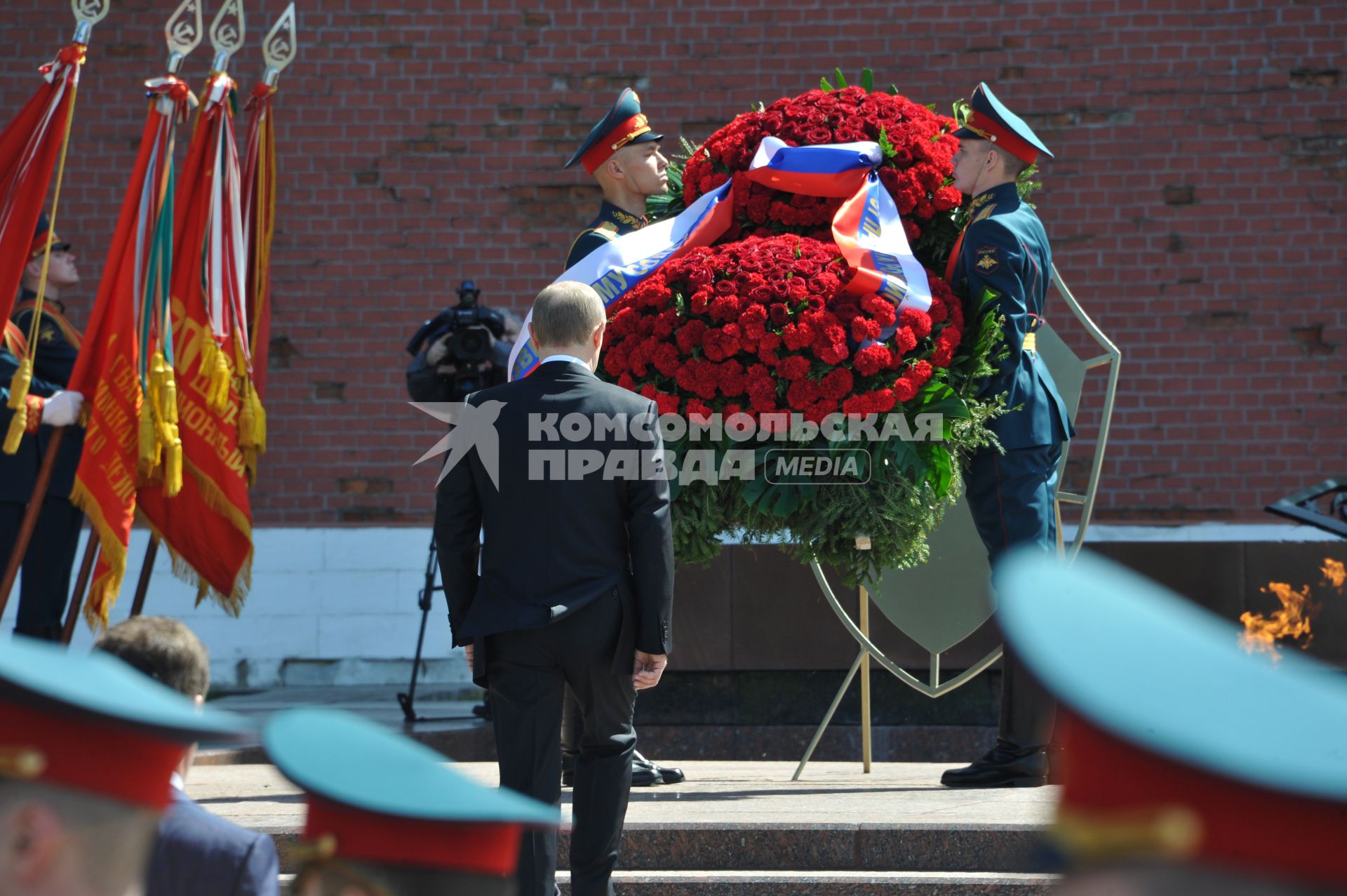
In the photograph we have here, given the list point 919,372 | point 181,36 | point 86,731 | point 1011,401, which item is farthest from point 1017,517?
point 181,36

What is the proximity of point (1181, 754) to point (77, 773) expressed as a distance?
2.80 ft

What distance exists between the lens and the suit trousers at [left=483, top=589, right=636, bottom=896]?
2943mm

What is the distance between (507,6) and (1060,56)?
8.64 ft

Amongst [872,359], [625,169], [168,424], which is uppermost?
[625,169]

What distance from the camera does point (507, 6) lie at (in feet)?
23.6

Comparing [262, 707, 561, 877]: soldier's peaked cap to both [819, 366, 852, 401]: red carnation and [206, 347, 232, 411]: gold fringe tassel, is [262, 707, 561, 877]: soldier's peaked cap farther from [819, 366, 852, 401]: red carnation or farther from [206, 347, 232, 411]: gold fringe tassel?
[206, 347, 232, 411]: gold fringe tassel

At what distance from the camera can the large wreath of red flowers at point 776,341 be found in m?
3.73

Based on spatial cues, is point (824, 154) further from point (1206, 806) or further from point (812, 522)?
point (1206, 806)

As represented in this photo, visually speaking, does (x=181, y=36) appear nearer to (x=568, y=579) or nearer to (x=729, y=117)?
(x=729, y=117)

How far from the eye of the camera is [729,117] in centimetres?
709

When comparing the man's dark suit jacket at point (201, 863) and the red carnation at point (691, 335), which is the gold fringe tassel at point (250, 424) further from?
the man's dark suit jacket at point (201, 863)

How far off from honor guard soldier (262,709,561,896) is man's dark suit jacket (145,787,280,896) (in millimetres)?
367

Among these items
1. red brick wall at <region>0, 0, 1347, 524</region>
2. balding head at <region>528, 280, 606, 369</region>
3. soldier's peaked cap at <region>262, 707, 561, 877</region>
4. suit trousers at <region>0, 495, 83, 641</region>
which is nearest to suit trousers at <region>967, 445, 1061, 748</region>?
balding head at <region>528, 280, 606, 369</region>

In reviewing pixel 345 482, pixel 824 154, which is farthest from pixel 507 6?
pixel 824 154
